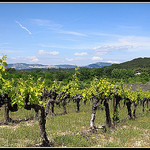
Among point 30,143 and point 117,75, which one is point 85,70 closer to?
point 117,75

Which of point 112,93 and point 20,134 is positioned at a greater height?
point 112,93

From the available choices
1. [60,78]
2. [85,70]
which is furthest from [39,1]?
[85,70]

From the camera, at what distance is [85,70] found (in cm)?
12950

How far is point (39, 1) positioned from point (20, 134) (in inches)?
365

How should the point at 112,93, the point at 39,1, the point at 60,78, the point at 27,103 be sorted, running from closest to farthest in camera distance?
the point at 39,1
the point at 27,103
the point at 112,93
the point at 60,78

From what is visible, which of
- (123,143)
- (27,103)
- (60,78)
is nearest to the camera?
(27,103)

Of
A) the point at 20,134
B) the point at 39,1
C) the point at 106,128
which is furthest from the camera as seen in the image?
the point at 106,128

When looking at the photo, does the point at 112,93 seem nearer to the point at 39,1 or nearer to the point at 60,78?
the point at 39,1

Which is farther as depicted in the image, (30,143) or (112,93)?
(112,93)

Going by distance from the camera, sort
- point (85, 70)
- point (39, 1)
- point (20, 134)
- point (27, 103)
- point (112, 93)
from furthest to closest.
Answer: point (85, 70) < point (112, 93) < point (20, 134) < point (27, 103) < point (39, 1)

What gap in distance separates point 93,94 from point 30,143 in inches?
287

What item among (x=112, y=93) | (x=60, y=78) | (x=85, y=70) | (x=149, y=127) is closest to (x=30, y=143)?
(x=112, y=93)

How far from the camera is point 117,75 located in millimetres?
131750

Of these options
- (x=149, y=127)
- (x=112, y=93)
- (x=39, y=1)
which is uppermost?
(x=39, y=1)
